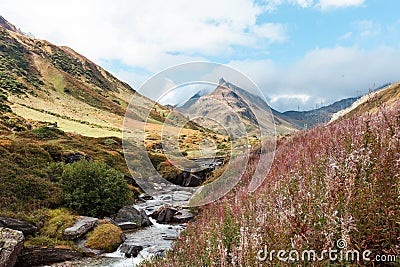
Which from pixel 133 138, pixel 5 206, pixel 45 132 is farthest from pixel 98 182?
pixel 45 132

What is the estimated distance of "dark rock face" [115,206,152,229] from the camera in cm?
1817

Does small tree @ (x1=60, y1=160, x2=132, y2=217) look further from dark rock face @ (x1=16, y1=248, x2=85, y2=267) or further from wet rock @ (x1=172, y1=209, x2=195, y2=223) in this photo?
dark rock face @ (x1=16, y1=248, x2=85, y2=267)

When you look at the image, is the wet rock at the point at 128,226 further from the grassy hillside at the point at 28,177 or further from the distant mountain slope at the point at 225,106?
the distant mountain slope at the point at 225,106

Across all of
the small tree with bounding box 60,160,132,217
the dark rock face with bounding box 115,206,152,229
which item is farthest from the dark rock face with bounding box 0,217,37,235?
the dark rock face with bounding box 115,206,152,229

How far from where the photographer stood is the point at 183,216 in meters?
18.7

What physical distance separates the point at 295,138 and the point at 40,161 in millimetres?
19035

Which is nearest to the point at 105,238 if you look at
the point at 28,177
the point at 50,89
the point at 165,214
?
the point at 165,214

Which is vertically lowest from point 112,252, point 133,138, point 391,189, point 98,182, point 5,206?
point 112,252

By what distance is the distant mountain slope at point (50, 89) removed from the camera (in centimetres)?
8950

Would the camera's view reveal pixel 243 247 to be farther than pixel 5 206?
No

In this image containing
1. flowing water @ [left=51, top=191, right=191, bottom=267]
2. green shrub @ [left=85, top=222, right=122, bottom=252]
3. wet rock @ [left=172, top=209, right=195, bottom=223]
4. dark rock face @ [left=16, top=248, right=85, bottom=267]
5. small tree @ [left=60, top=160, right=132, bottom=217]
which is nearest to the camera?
dark rock face @ [left=16, top=248, right=85, bottom=267]

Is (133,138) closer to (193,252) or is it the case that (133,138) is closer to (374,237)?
(193,252)

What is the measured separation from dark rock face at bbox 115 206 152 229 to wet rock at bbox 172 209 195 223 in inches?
63.4

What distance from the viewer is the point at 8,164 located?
19.5 m
